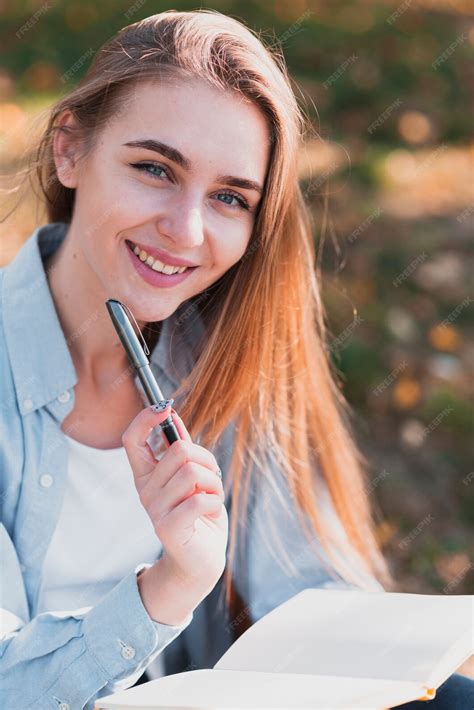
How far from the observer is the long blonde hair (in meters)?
1.68

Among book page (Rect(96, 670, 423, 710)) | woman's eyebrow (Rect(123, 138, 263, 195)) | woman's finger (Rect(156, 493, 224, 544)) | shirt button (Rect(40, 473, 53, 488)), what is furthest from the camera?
shirt button (Rect(40, 473, 53, 488))

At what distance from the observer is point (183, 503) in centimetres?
134

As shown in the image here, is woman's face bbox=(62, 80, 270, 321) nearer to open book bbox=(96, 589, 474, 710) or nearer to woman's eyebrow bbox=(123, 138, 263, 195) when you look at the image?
woman's eyebrow bbox=(123, 138, 263, 195)

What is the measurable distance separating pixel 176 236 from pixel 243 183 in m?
0.16

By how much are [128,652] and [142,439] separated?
314 millimetres

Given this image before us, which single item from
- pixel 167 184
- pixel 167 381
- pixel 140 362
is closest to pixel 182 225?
pixel 167 184

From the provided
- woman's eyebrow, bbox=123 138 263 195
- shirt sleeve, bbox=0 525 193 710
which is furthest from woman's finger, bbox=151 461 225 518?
woman's eyebrow, bbox=123 138 263 195

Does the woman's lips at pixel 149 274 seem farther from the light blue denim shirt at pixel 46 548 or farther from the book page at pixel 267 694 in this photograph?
the book page at pixel 267 694

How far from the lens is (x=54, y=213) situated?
200cm

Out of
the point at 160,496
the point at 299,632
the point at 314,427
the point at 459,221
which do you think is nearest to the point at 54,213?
the point at 314,427

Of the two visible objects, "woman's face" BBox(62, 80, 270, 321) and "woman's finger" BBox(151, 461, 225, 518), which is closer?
"woman's finger" BBox(151, 461, 225, 518)

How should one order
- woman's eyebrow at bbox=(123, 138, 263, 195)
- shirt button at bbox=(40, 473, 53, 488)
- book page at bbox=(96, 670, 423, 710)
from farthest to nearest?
shirt button at bbox=(40, 473, 53, 488) < woman's eyebrow at bbox=(123, 138, 263, 195) < book page at bbox=(96, 670, 423, 710)

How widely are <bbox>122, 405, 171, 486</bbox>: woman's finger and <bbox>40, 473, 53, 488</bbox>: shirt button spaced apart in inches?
13.5

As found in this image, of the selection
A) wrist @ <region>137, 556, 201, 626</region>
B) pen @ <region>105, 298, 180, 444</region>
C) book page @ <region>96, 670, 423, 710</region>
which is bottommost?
book page @ <region>96, 670, 423, 710</region>
